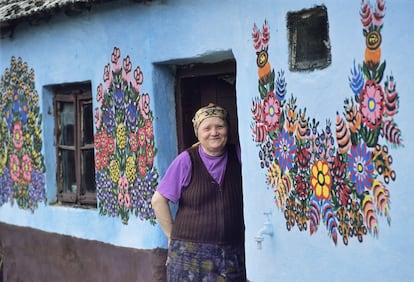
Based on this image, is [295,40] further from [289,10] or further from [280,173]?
[280,173]

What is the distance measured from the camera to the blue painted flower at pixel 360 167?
423 centimetres

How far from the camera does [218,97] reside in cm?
609

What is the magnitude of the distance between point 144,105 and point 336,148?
2.12 m

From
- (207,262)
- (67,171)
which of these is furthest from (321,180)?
(67,171)

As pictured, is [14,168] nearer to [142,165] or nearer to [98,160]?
[98,160]

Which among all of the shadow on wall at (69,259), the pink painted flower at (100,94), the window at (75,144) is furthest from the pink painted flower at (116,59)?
the shadow on wall at (69,259)

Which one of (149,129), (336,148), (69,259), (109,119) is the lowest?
(69,259)

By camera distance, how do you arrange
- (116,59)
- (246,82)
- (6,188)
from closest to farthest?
(246,82) → (116,59) → (6,188)

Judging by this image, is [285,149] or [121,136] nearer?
[285,149]

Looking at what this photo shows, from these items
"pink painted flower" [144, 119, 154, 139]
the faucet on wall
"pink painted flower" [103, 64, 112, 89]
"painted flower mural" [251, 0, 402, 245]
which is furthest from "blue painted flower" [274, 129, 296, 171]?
"pink painted flower" [103, 64, 112, 89]

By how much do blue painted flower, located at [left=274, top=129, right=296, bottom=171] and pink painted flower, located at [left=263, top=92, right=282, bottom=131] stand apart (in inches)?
3.3

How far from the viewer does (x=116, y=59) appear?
6.41 meters

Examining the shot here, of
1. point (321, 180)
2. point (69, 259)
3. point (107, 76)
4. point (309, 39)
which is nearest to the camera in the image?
point (321, 180)

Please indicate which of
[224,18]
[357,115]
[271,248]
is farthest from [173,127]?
[357,115]
